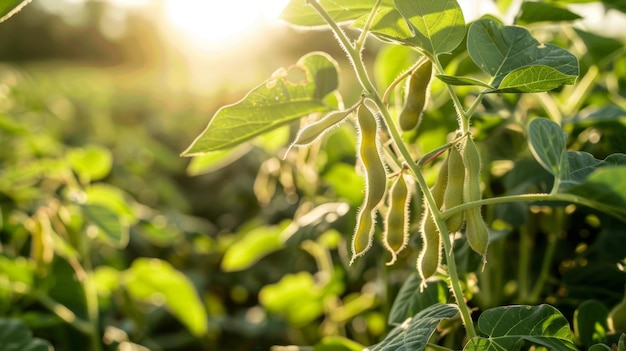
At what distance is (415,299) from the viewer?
3.14ft

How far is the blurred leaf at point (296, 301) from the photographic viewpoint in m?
1.77

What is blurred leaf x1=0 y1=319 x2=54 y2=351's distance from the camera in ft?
4.06

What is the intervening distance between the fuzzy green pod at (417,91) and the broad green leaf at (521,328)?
0.29 meters

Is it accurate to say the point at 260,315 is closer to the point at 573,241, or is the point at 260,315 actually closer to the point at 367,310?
the point at 367,310

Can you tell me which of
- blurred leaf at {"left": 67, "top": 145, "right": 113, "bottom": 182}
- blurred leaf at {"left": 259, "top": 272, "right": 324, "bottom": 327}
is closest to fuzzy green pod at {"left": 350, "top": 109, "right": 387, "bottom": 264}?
blurred leaf at {"left": 259, "top": 272, "right": 324, "bottom": 327}

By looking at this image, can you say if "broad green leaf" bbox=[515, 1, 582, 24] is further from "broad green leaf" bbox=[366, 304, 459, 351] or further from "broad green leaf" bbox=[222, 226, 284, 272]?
"broad green leaf" bbox=[222, 226, 284, 272]

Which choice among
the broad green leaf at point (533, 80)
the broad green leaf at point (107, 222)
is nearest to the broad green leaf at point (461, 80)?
the broad green leaf at point (533, 80)

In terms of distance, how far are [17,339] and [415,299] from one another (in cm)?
76

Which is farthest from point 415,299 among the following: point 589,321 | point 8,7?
point 8,7

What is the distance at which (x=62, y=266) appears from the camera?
66.5 inches

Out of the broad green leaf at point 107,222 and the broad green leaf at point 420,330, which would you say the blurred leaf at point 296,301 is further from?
the broad green leaf at point 420,330

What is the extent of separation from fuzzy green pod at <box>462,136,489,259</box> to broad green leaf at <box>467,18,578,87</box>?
99 millimetres

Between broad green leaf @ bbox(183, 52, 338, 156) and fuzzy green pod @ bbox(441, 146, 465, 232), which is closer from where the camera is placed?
fuzzy green pod @ bbox(441, 146, 465, 232)

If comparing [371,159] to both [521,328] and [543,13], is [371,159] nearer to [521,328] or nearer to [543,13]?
[521,328]
